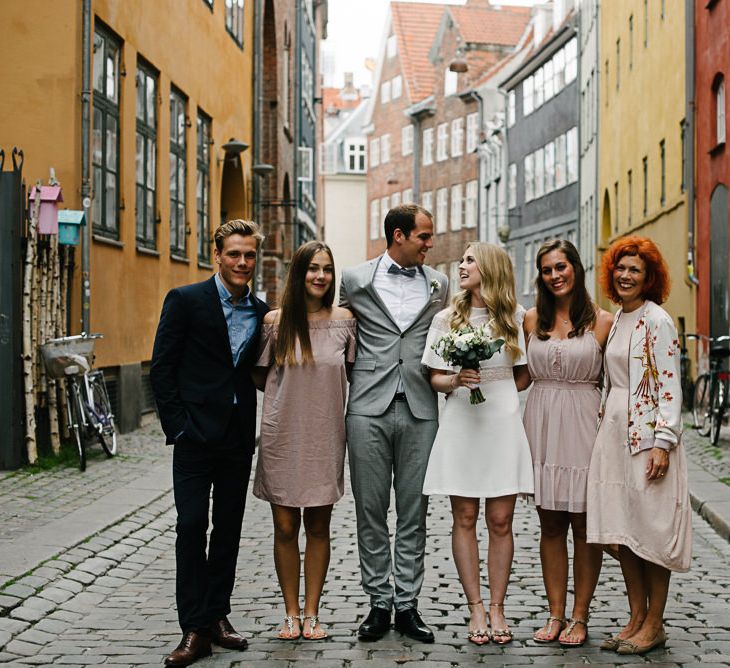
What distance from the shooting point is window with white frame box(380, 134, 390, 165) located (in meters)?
77.1

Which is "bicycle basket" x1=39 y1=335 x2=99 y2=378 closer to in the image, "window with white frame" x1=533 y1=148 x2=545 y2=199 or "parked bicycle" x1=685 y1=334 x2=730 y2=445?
"parked bicycle" x1=685 y1=334 x2=730 y2=445

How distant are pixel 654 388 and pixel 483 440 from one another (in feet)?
2.65

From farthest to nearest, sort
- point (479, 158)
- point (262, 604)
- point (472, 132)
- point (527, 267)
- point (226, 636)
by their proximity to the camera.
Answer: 1. point (472, 132)
2. point (479, 158)
3. point (527, 267)
4. point (262, 604)
5. point (226, 636)

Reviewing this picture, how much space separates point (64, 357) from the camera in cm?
1223

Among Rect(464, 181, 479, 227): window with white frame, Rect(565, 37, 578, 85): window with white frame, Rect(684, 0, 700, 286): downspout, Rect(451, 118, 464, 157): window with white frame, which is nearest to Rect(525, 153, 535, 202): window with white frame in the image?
Rect(565, 37, 578, 85): window with white frame

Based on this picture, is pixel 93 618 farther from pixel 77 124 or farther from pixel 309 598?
pixel 77 124

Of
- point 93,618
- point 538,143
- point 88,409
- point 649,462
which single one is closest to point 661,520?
point 649,462

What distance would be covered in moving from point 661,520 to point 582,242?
35.3 m

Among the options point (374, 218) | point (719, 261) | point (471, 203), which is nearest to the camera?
point (719, 261)

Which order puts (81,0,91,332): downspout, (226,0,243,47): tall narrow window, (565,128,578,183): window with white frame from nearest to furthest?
(81,0,91,332): downspout
(226,0,243,47): tall narrow window
(565,128,578,183): window with white frame

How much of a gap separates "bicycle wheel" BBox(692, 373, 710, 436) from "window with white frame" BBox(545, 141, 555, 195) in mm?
28282

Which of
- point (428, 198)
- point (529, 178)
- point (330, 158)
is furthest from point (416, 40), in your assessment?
point (529, 178)

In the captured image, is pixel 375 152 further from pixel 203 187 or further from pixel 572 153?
pixel 203 187

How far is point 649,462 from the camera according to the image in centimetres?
594
